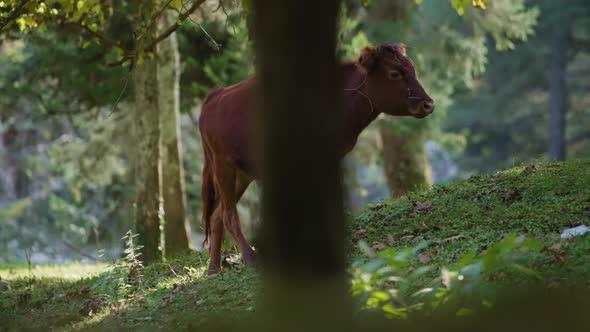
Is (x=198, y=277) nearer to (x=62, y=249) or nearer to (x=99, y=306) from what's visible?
(x=99, y=306)

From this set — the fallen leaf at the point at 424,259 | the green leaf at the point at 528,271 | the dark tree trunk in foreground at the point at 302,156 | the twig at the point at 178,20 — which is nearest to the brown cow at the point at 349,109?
the twig at the point at 178,20

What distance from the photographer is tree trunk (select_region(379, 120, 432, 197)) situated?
915 inches

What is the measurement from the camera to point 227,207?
10.5 meters

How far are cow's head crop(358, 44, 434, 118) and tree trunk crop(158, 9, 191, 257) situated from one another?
5715 mm

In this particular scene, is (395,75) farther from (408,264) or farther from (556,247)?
(556,247)

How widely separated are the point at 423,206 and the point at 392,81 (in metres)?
1.54

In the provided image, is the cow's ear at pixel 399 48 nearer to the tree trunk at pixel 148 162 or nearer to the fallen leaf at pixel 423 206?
the fallen leaf at pixel 423 206

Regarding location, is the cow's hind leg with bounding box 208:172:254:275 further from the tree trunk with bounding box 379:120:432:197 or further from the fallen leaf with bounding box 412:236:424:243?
the tree trunk with bounding box 379:120:432:197

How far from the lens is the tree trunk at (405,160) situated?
2323cm

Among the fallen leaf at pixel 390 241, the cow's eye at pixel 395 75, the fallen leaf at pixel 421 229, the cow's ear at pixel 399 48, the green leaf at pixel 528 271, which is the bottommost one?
the green leaf at pixel 528 271

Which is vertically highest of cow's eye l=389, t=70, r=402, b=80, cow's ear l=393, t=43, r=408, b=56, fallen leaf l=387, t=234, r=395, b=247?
cow's ear l=393, t=43, r=408, b=56

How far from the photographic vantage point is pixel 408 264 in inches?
304

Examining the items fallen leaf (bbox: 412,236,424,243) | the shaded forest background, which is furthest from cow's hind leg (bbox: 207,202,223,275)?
fallen leaf (bbox: 412,236,424,243)

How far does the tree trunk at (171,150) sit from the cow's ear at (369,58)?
567 cm
